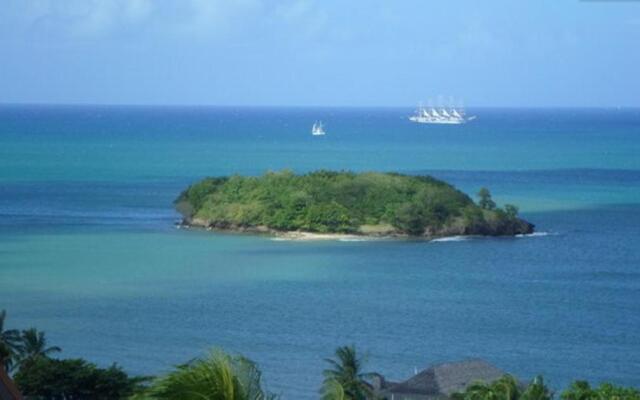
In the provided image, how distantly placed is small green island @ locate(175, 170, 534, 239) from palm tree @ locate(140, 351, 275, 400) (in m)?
41.1

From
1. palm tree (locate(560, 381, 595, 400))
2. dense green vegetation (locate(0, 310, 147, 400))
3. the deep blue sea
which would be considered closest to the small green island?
the deep blue sea

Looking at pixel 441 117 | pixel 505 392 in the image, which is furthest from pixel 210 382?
pixel 441 117

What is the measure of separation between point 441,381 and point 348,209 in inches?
1145

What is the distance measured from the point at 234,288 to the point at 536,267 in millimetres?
9317

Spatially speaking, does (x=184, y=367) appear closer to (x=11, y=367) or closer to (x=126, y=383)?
(x=126, y=383)

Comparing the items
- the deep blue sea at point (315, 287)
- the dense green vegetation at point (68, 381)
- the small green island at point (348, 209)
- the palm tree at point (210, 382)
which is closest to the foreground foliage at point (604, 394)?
the dense green vegetation at point (68, 381)

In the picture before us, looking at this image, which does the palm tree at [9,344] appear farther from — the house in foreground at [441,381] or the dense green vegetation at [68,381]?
the house in foreground at [441,381]

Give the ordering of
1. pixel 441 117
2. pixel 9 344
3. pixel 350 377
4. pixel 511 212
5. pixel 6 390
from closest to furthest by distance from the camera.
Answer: pixel 6 390 < pixel 350 377 < pixel 9 344 < pixel 511 212 < pixel 441 117

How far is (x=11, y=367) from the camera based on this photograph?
19250 millimetres

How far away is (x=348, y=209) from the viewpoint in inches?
1890

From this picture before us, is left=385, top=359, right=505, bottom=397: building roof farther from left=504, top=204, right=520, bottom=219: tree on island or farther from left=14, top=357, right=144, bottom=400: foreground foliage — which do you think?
left=504, top=204, right=520, bottom=219: tree on island

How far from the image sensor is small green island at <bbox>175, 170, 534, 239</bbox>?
4641 cm

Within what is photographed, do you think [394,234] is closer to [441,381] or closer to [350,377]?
[441,381]

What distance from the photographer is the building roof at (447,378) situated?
1875 centimetres
